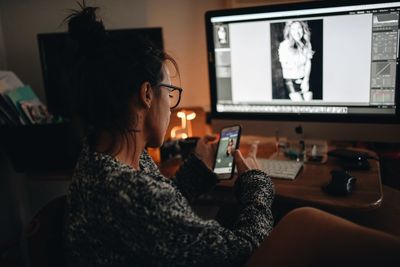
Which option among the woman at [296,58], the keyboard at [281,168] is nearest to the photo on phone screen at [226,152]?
the keyboard at [281,168]

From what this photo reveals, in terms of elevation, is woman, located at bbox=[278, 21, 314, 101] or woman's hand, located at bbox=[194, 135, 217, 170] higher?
woman, located at bbox=[278, 21, 314, 101]

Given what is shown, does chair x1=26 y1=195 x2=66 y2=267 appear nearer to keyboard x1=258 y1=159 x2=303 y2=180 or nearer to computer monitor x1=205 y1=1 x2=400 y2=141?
keyboard x1=258 y1=159 x2=303 y2=180

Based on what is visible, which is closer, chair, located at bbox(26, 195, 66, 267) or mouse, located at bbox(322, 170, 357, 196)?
chair, located at bbox(26, 195, 66, 267)

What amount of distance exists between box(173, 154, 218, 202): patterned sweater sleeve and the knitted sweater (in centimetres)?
32

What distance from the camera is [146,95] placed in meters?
0.76

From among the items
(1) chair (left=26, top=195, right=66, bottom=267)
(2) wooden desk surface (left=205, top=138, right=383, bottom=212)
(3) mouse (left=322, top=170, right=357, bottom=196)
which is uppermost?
(1) chair (left=26, top=195, right=66, bottom=267)

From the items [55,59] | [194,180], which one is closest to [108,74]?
[194,180]

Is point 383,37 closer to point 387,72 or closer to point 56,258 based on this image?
point 387,72

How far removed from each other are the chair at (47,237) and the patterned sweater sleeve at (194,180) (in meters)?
0.36

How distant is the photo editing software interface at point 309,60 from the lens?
1147mm

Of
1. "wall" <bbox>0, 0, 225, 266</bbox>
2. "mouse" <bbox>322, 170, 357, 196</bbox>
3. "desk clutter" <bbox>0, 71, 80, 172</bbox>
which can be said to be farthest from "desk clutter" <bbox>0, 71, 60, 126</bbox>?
"mouse" <bbox>322, 170, 357, 196</bbox>

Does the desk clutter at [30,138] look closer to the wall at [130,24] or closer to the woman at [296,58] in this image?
the wall at [130,24]

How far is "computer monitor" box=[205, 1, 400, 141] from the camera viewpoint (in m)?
1.15

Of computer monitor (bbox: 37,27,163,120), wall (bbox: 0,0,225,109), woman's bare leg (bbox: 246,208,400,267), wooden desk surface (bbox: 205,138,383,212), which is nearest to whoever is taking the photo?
woman's bare leg (bbox: 246,208,400,267)
